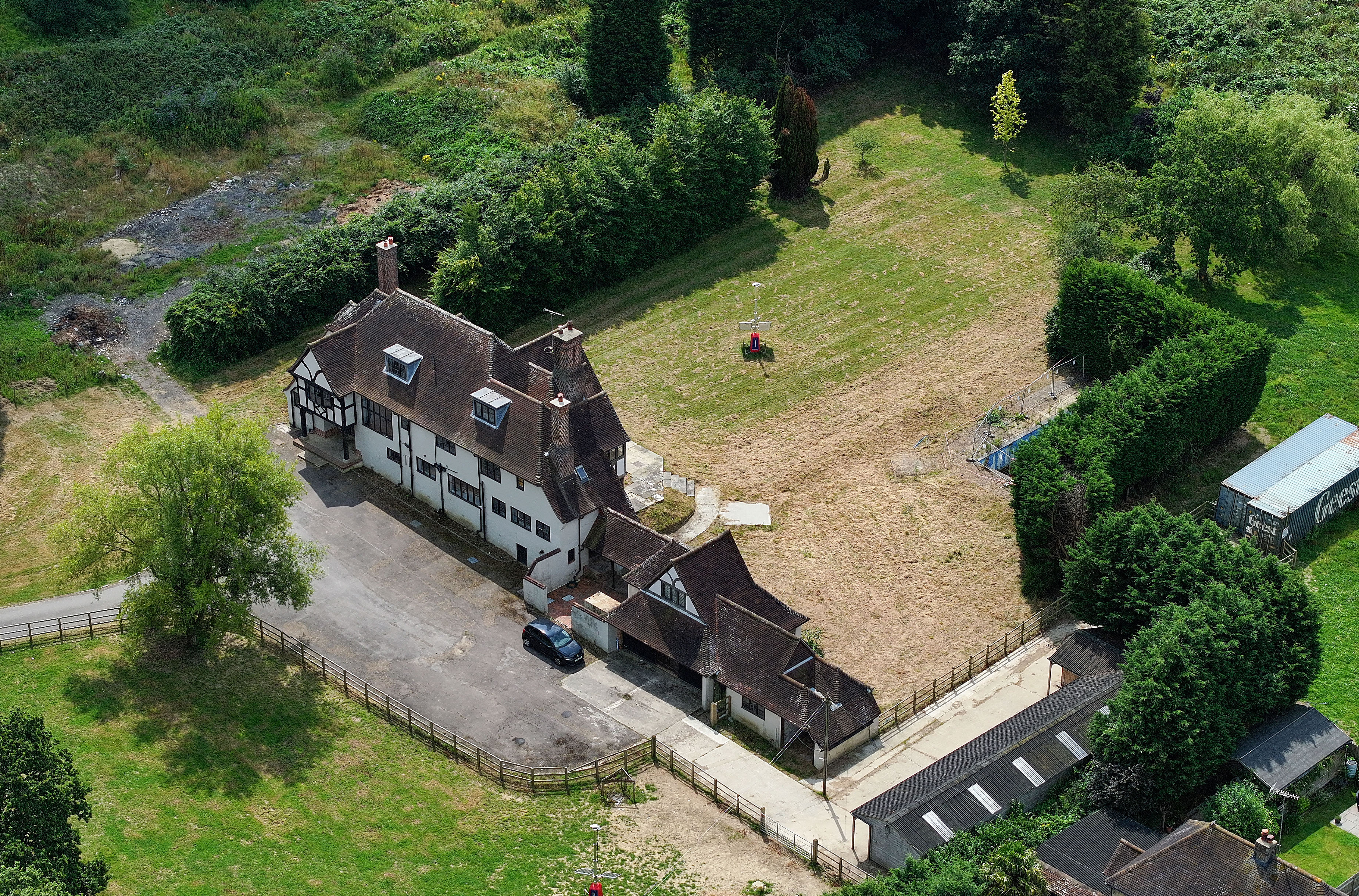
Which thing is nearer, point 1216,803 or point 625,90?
point 1216,803

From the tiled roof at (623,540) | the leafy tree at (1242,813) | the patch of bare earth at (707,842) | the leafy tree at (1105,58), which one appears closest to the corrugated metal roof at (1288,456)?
the leafy tree at (1242,813)

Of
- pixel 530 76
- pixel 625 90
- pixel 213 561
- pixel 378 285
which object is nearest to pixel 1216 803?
pixel 213 561

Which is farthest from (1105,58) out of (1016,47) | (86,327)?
(86,327)

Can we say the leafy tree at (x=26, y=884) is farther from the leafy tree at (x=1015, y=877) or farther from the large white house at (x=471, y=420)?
the leafy tree at (x=1015, y=877)

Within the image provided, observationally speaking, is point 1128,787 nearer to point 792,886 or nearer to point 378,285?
point 792,886

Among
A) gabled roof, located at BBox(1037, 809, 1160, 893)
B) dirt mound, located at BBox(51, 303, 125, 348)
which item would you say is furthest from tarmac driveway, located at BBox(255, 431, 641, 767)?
gabled roof, located at BBox(1037, 809, 1160, 893)

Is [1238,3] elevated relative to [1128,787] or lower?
elevated
